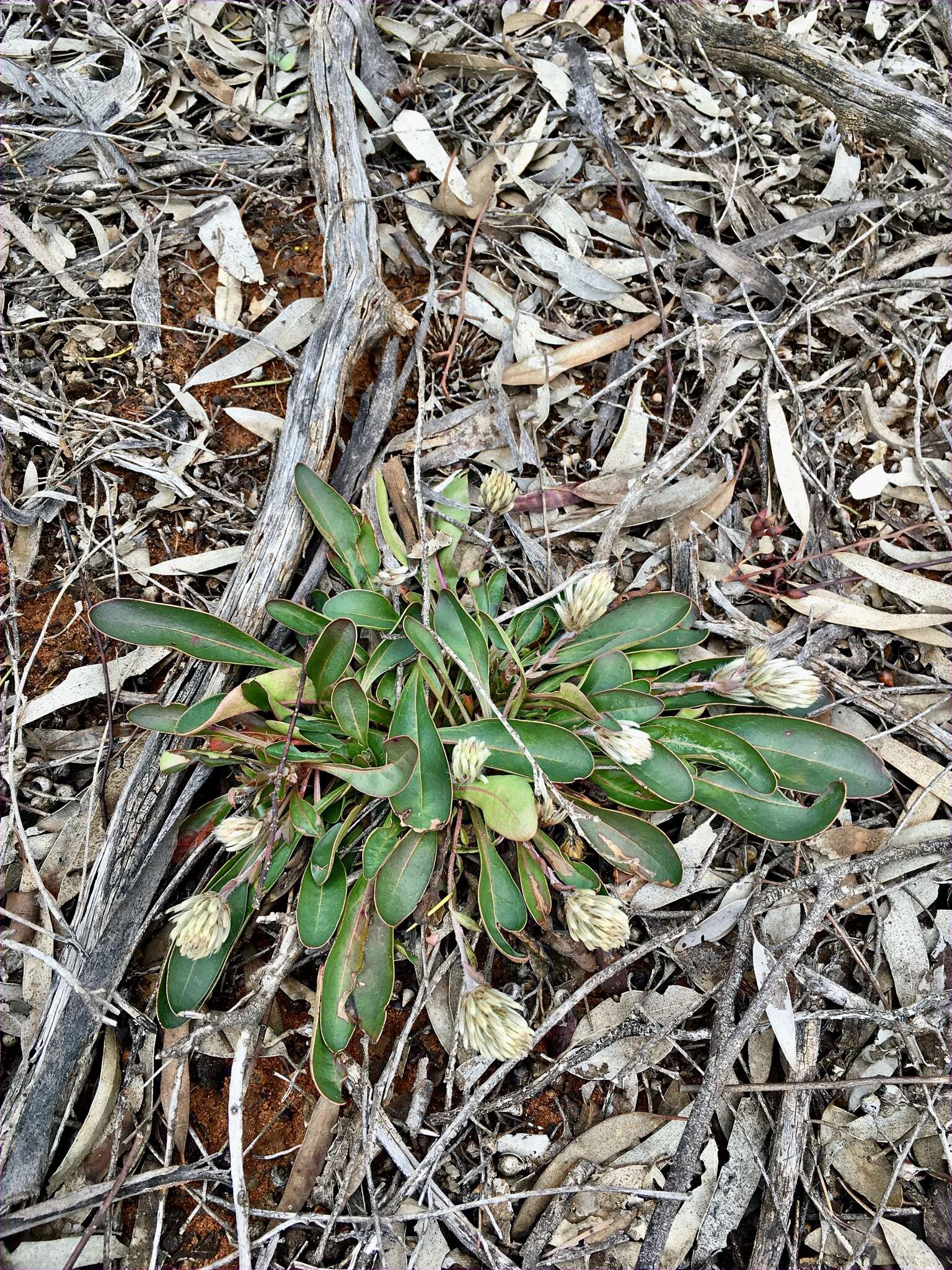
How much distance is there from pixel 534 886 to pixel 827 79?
2.45 m

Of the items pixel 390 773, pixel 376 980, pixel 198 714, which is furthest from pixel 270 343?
pixel 376 980

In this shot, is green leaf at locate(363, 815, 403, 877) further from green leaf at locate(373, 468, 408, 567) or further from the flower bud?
green leaf at locate(373, 468, 408, 567)

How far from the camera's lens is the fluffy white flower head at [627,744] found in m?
1.62

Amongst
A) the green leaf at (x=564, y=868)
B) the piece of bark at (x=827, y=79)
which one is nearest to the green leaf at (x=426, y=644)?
the green leaf at (x=564, y=868)

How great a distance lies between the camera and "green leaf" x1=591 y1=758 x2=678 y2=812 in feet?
6.14

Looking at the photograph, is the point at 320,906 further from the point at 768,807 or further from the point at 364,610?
the point at 768,807

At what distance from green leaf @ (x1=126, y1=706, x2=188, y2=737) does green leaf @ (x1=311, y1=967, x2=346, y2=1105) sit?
635 millimetres

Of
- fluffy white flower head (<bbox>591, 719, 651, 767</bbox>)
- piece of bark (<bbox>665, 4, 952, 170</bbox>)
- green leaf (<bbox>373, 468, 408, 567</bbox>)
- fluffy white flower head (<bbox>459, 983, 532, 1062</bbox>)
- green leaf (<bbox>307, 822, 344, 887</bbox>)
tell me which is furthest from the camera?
piece of bark (<bbox>665, 4, 952, 170</bbox>)

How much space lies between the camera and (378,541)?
2020 millimetres

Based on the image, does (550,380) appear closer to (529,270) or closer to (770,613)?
(529,270)

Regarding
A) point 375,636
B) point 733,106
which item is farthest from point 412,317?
point 733,106

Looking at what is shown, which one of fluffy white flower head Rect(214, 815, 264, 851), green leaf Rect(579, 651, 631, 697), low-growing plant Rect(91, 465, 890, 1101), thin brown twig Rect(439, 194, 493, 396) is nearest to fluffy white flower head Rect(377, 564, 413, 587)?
low-growing plant Rect(91, 465, 890, 1101)

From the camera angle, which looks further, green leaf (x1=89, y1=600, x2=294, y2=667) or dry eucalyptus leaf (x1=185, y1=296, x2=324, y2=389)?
dry eucalyptus leaf (x1=185, y1=296, x2=324, y2=389)

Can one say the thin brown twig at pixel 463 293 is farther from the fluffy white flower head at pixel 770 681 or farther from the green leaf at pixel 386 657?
the fluffy white flower head at pixel 770 681
